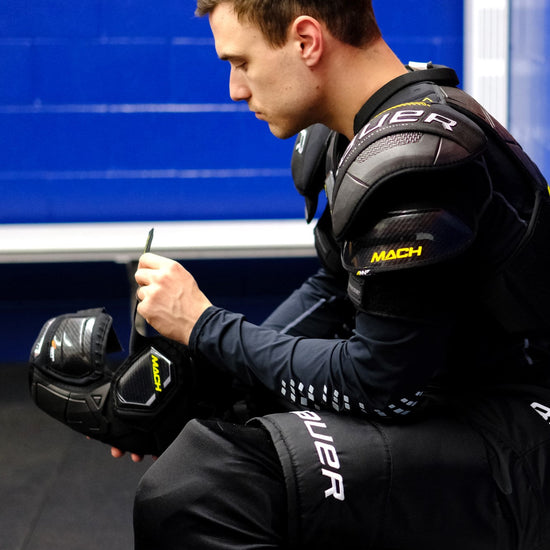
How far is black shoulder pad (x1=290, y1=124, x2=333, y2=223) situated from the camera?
5.72ft

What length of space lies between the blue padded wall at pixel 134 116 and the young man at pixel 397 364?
182 centimetres

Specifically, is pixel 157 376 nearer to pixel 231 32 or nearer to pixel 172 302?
pixel 172 302

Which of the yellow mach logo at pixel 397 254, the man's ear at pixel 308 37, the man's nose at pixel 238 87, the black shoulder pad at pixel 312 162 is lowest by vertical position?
the black shoulder pad at pixel 312 162

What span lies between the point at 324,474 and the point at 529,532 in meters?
0.32

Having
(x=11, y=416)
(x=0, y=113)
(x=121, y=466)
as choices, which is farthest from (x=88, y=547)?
(x=0, y=113)

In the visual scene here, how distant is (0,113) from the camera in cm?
311

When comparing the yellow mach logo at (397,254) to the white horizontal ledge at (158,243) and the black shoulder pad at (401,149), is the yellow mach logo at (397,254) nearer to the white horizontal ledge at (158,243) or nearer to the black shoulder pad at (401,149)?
the black shoulder pad at (401,149)

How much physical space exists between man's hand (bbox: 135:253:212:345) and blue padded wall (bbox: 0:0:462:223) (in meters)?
1.88

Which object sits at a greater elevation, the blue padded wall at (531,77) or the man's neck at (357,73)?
the man's neck at (357,73)

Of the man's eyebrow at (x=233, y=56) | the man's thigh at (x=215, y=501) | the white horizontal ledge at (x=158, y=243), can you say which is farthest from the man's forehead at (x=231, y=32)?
the white horizontal ledge at (x=158, y=243)

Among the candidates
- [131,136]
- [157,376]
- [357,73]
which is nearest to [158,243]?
[131,136]

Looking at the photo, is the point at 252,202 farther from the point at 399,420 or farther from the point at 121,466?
the point at 399,420

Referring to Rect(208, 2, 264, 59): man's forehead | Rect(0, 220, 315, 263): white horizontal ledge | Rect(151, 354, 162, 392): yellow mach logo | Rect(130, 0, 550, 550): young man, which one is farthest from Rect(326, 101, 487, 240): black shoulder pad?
Rect(0, 220, 315, 263): white horizontal ledge

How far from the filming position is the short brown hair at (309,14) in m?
1.33
